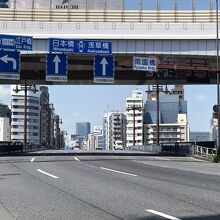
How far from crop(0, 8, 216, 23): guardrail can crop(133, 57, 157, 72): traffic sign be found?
4325 mm

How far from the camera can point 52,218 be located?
9.09 m

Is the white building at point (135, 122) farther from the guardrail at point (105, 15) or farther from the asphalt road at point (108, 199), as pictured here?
the asphalt road at point (108, 199)

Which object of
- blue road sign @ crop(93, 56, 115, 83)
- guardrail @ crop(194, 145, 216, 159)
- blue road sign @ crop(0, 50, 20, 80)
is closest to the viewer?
guardrail @ crop(194, 145, 216, 159)

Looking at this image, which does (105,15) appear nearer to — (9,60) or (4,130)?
(9,60)

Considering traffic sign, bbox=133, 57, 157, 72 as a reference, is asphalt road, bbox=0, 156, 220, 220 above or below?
below

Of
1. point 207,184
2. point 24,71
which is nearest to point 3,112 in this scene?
point 24,71

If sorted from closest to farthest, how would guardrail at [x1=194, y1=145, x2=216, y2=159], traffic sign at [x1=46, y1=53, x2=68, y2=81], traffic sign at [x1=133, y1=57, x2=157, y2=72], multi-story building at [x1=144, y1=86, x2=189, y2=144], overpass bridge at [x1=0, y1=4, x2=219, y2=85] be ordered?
1. guardrail at [x1=194, y1=145, x2=216, y2=159]
2. traffic sign at [x1=133, y1=57, x2=157, y2=72]
3. overpass bridge at [x1=0, y1=4, x2=219, y2=85]
4. traffic sign at [x1=46, y1=53, x2=68, y2=81]
5. multi-story building at [x1=144, y1=86, x2=189, y2=144]

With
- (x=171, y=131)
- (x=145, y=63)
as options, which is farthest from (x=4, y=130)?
(x=145, y=63)

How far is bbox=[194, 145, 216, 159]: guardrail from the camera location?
36178 millimetres

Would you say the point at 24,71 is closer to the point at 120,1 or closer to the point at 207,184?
the point at 120,1

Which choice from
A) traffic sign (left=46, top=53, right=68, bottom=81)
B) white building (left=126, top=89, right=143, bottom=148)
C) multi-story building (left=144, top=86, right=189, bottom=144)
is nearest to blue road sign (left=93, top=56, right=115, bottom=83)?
traffic sign (left=46, top=53, right=68, bottom=81)

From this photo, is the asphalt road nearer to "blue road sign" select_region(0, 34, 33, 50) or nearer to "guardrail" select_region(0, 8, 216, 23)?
"blue road sign" select_region(0, 34, 33, 50)

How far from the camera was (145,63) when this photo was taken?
127 ft

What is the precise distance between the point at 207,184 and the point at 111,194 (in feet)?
14.5
